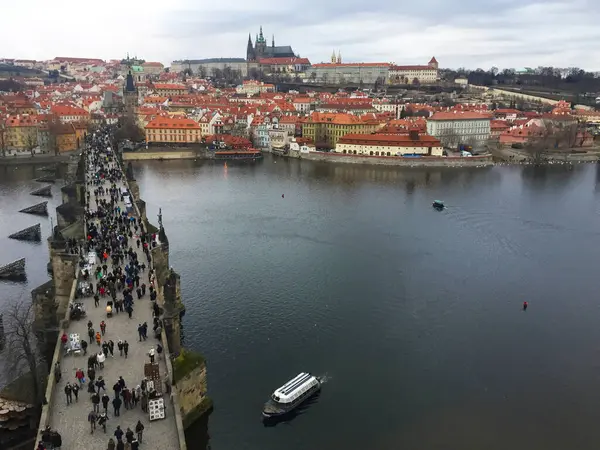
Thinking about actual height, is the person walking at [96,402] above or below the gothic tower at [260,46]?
below

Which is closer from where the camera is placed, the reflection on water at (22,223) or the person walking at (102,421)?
the person walking at (102,421)

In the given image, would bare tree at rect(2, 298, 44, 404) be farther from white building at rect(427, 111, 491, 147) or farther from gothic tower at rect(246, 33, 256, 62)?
gothic tower at rect(246, 33, 256, 62)

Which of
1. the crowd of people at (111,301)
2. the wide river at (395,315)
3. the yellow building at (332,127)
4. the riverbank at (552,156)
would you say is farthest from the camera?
the yellow building at (332,127)

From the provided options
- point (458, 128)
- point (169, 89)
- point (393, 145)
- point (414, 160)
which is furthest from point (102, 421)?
point (169, 89)

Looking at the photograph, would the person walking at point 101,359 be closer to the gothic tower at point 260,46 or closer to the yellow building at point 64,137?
the yellow building at point 64,137

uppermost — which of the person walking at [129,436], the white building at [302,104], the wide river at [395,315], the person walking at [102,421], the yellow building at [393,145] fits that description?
the white building at [302,104]

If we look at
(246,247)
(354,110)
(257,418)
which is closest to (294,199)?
(246,247)

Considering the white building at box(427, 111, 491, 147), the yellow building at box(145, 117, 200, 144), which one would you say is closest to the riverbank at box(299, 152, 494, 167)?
the white building at box(427, 111, 491, 147)

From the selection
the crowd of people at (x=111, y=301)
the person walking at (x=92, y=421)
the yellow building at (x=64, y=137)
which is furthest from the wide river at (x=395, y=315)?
the yellow building at (x=64, y=137)
